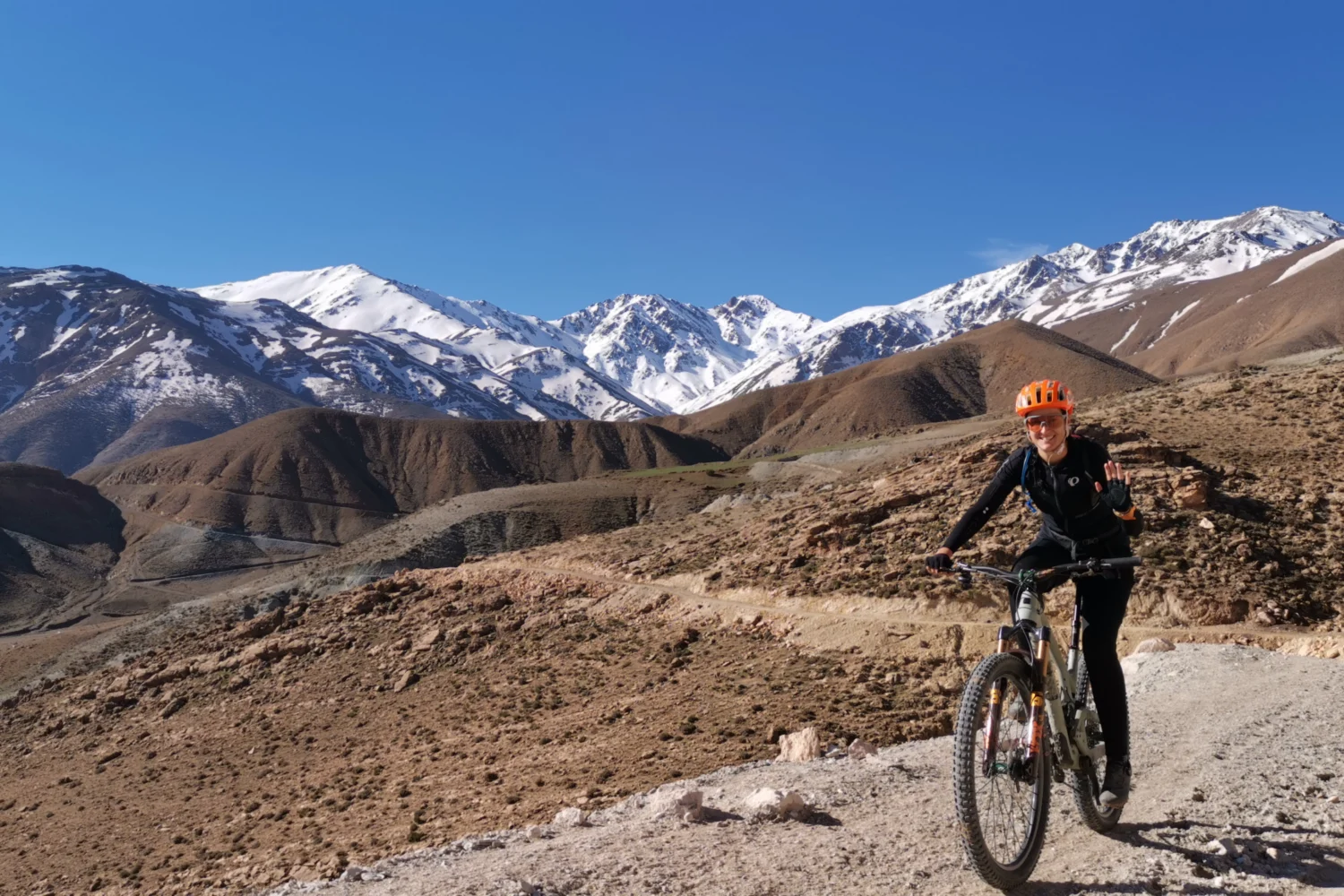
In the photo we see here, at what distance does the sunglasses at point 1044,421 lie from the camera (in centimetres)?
575

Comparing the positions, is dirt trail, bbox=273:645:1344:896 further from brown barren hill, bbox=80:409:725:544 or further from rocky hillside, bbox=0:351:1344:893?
brown barren hill, bbox=80:409:725:544

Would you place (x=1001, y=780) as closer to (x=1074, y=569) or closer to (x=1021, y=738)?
(x=1021, y=738)

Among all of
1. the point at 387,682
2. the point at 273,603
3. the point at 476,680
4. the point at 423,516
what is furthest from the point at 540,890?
the point at 423,516

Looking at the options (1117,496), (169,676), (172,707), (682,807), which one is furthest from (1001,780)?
(169,676)

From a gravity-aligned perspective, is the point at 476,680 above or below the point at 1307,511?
below

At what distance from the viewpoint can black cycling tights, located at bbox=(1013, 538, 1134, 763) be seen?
5.74 m

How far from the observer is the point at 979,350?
169 m

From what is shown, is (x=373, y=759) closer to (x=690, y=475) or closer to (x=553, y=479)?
(x=690, y=475)

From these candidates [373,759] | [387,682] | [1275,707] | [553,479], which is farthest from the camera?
[553,479]

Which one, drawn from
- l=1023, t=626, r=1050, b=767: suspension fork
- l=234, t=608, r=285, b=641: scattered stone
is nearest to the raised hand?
l=1023, t=626, r=1050, b=767: suspension fork

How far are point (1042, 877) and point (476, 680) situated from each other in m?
19.1

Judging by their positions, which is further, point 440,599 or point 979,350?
point 979,350

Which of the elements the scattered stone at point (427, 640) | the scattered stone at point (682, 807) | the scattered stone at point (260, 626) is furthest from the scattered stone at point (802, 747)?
the scattered stone at point (260, 626)

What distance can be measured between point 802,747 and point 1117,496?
21.1 feet
